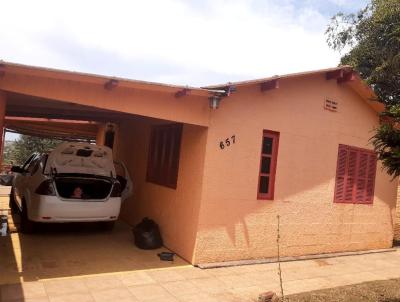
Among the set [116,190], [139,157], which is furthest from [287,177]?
[139,157]

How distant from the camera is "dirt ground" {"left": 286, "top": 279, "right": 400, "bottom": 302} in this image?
601 cm

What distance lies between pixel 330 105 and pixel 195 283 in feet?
17.6

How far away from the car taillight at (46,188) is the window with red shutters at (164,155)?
7.51 feet

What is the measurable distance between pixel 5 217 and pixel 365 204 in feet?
30.5

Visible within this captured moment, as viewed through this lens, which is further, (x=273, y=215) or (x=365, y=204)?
(x=365, y=204)

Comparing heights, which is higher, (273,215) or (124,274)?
(273,215)

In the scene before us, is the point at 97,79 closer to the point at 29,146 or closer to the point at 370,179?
the point at 370,179

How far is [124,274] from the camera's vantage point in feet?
21.2

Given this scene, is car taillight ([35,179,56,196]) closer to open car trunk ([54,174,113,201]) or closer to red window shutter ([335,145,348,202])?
open car trunk ([54,174,113,201])

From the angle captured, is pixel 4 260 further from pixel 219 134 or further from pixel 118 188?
pixel 219 134

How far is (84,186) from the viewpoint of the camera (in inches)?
331

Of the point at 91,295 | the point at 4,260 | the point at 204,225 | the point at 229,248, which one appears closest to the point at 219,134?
the point at 204,225

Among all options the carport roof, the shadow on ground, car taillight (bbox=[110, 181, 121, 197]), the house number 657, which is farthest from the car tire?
the carport roof

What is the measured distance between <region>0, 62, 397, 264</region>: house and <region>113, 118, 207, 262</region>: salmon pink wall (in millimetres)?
22
